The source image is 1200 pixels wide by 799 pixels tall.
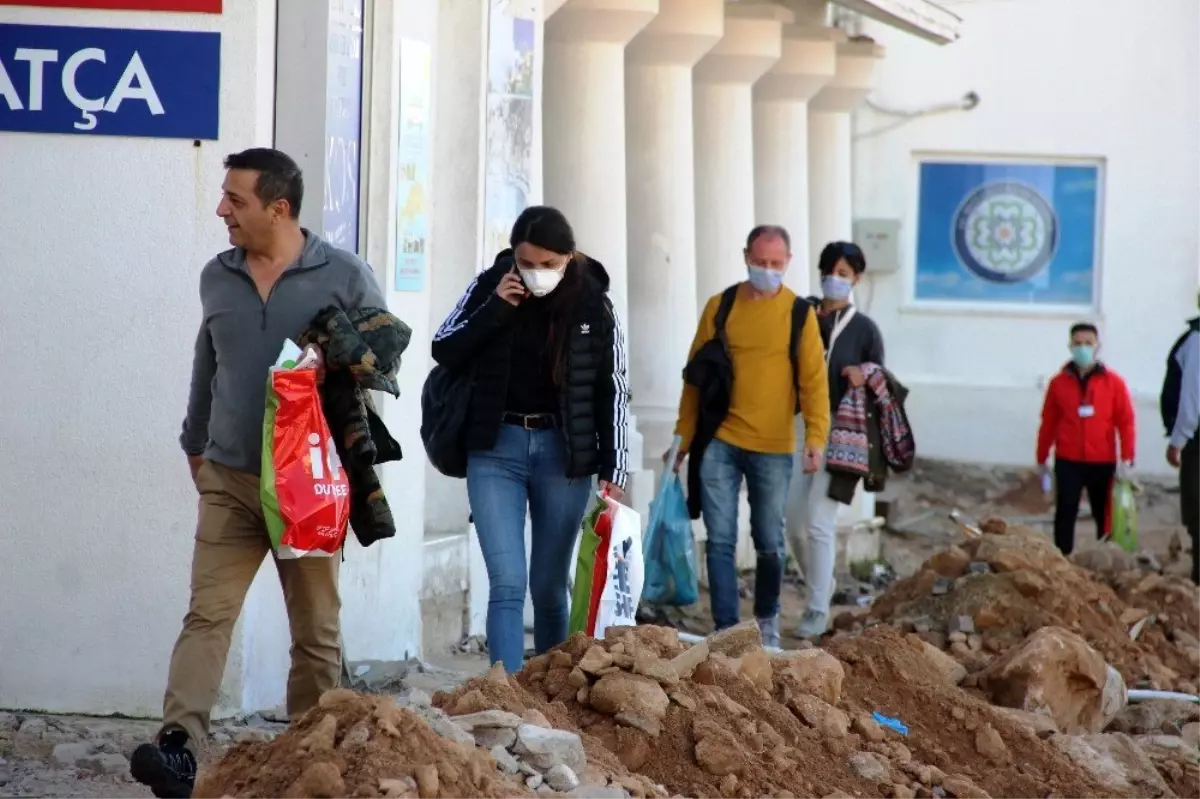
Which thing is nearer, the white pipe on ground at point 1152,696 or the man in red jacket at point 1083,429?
the white pipe on ground at point 1152,696

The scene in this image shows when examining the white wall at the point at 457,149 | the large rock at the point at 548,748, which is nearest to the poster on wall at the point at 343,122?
the white wall at the point at 457,149

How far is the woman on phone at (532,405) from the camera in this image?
691cm

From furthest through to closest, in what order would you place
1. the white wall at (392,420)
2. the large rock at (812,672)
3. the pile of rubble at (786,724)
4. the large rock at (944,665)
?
1. the white wall at (392,420)
2. the large rock at (944,665)
3. the large rock at (812,672)
4. the pile of rubble at (786,724)

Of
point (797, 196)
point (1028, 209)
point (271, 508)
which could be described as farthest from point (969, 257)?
point (271, 508)

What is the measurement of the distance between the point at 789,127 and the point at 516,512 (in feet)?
28.0

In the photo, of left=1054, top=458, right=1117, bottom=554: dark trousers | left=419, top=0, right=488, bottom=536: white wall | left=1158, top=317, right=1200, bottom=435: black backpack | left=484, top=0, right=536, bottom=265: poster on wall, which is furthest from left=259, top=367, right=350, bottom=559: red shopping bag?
left=1054, top=458, right=1117, bottom=554: dark trousers

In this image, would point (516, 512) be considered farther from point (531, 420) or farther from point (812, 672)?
point (812, 672)

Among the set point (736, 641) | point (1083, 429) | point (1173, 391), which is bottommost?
point (736, 641)

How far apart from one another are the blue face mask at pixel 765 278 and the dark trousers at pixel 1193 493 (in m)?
4.16

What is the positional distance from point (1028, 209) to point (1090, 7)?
1989 mm

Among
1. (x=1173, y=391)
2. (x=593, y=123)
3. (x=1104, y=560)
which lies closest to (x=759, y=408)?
(x=593, y=123)

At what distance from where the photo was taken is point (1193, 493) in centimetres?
1256

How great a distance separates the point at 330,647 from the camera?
19.8 feet

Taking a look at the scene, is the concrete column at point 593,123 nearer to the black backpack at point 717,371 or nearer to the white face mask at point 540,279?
the black backpack at point 717,371
